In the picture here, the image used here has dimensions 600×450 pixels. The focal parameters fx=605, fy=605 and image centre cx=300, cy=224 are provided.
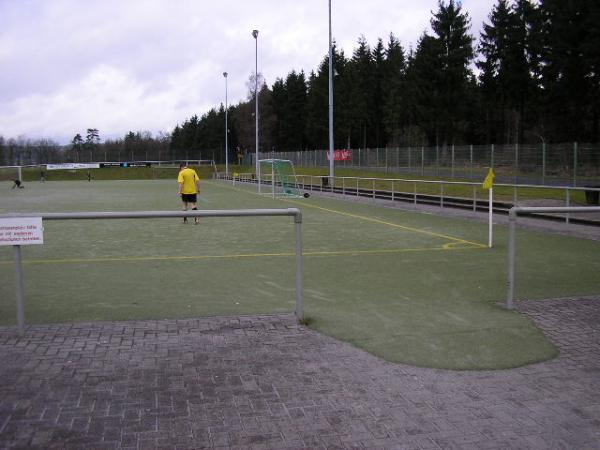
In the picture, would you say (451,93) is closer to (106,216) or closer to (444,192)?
(444,192)

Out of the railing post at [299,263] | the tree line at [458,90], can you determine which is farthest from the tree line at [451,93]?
the railing post at [299,263]

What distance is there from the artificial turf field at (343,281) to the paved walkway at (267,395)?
15.3 inches

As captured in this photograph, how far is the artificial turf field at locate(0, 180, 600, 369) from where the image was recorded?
5.52m

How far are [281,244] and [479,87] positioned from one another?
5448 centimetres

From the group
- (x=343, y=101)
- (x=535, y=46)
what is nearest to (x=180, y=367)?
(x=535, y=46)

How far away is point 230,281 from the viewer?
8227mm

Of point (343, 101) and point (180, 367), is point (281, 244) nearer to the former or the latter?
point (180, 367)

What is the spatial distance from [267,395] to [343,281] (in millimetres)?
4146

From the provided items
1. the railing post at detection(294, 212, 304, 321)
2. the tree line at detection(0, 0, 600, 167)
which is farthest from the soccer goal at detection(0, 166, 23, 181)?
the railing post at detection(294, 212, 304, 321)

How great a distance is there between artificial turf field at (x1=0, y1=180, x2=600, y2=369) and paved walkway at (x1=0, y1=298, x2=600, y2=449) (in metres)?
0.39

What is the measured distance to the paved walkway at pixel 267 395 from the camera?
3516mm

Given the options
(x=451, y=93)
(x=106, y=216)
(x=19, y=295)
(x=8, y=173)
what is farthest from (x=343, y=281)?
(x=8, y=173)

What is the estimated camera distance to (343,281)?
8.17 m

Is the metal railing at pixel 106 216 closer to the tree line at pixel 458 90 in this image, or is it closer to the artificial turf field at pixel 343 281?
the artificial turf field at pixel 343 281
